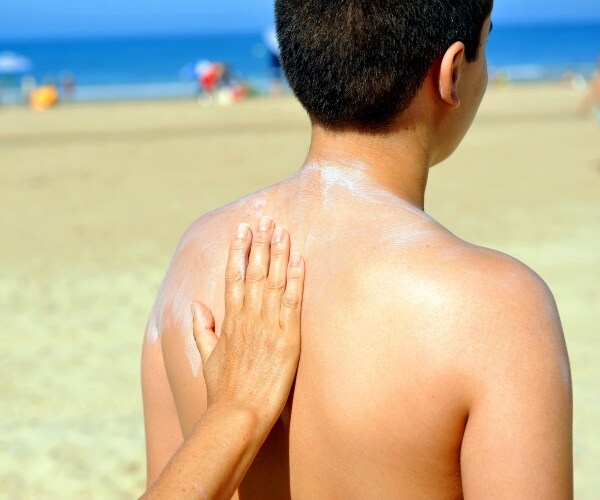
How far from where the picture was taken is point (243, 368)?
1.63m

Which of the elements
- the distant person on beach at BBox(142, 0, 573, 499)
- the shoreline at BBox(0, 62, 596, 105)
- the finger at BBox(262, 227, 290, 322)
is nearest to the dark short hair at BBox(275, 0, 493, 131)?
the distant person on beach at BBox(142, 0, 573, 499)

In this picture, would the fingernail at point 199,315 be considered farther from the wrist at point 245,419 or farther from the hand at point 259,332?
the wrist at point 245,419

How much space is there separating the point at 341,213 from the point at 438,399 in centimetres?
45

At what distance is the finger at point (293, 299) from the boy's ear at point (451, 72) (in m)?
0.43

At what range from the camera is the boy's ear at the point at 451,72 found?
64.0 inches

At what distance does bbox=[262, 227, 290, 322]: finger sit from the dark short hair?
0.87 ft

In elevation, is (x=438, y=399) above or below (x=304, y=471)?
above

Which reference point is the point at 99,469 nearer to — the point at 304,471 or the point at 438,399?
the point at 304,471

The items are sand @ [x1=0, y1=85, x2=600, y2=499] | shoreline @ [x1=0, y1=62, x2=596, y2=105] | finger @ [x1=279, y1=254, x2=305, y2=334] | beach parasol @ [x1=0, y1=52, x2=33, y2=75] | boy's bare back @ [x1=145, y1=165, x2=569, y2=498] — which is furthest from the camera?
beach parasol @ [x1=0, y1=52, x2=33, y2=75]

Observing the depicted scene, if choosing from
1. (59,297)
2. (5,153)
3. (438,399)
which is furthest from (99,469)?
(5,153)

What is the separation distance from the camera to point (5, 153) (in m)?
15.4

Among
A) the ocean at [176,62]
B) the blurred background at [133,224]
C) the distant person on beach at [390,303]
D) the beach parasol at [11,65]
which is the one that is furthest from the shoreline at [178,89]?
the distant person on beach at [390,303]

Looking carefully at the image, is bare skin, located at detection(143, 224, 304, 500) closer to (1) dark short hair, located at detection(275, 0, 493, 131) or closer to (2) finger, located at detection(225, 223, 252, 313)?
(2) finger, located at detection(225, 223, 252, 313)

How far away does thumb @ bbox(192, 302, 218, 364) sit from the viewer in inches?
67.2
